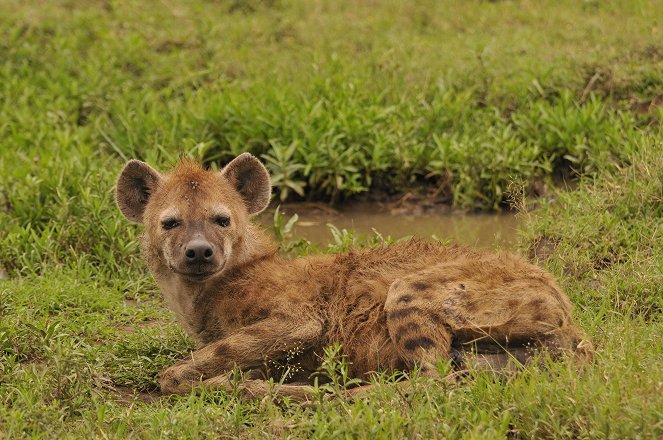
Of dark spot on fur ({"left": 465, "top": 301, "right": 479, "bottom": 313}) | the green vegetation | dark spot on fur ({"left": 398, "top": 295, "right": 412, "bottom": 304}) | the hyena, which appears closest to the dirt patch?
the green vegetation

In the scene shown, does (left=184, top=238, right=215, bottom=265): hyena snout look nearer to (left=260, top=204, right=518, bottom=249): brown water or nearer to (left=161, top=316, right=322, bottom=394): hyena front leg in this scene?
(left=161, top=316, right=322, bottom=394): hyena front leg

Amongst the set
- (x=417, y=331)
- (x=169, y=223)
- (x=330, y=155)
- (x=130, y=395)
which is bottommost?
(x=130, y=395)

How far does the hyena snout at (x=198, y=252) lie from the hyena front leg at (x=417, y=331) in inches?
33.5

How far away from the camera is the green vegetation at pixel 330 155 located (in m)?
4.26

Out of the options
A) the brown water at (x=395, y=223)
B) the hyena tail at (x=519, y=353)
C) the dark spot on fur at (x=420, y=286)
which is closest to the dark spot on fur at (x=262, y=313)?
the dark spot on fur at (x=420, y=286)

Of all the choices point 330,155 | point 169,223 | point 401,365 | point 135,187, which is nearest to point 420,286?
point 401,365

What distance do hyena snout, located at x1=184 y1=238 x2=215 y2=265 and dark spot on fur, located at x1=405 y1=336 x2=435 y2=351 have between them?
3.28 feet

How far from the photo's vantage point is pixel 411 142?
816 cm

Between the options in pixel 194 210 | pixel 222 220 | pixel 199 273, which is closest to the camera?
pixel 199 273

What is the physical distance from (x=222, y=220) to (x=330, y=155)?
2769mm

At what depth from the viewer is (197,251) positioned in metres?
4.94

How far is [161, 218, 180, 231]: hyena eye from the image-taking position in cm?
517

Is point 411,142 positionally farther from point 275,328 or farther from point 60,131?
point 275,328

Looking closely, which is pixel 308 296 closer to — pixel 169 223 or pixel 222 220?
pixel 222 220
